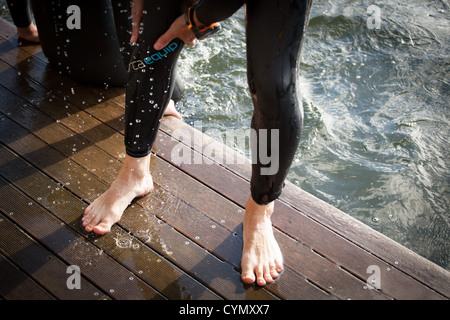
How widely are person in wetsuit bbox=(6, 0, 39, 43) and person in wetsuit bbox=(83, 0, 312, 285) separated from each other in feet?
3.57

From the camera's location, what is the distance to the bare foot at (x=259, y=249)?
1.57 metres

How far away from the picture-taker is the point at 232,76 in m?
2.99

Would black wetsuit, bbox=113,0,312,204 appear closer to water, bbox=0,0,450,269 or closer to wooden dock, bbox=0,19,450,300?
wooden dock, bbox=0,19,450,300

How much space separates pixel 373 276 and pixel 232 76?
179 cm

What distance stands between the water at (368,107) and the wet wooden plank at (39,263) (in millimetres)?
1238

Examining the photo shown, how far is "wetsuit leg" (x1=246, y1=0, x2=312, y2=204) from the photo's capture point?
119 centimetres

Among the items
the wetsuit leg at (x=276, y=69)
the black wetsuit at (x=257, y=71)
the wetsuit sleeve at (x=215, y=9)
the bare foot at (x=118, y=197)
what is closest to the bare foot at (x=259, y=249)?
the black wetsuit at (x=257, y=71)

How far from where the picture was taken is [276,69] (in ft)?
4.11
